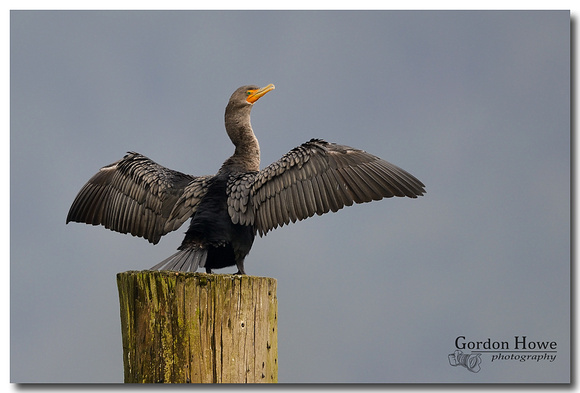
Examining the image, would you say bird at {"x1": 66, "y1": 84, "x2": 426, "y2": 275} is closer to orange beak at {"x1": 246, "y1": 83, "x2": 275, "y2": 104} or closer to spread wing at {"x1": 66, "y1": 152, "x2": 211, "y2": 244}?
spread wing at {"x1": 66, "y1": 152, "x2": 211, "y2": 244}

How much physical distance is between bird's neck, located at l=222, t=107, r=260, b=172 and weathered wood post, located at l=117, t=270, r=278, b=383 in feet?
7.52

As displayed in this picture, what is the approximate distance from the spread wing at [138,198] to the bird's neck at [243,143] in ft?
1.42

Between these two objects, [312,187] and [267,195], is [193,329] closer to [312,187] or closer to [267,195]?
[267,195]

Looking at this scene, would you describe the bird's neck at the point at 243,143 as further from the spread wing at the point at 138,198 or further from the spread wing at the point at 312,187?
the spread wing at the point at 312,187

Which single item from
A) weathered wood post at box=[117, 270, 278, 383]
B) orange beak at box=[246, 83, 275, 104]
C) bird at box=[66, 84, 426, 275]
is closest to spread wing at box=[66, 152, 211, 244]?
bird at box=[66, 84, 426, 275]

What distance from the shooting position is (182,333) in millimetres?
3619

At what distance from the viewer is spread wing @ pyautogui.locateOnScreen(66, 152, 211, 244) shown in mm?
5447

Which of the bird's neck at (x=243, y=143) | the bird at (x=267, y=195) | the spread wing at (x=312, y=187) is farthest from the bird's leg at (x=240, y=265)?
the bird's neck at (x=243, y=143)

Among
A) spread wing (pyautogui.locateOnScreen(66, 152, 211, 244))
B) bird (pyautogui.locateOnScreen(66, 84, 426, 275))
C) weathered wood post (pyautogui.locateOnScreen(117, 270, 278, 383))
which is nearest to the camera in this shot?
weathered wood post (pyautogui.locateOnScreen(117, 270, 278, 383))

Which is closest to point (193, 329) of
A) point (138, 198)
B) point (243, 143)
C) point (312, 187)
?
point (312, 187)

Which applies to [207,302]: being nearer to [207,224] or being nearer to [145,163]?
[207,224]

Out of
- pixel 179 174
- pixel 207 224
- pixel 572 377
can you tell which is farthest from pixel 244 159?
pixel 572 377

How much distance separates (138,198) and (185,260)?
155cm

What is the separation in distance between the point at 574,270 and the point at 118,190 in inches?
156
